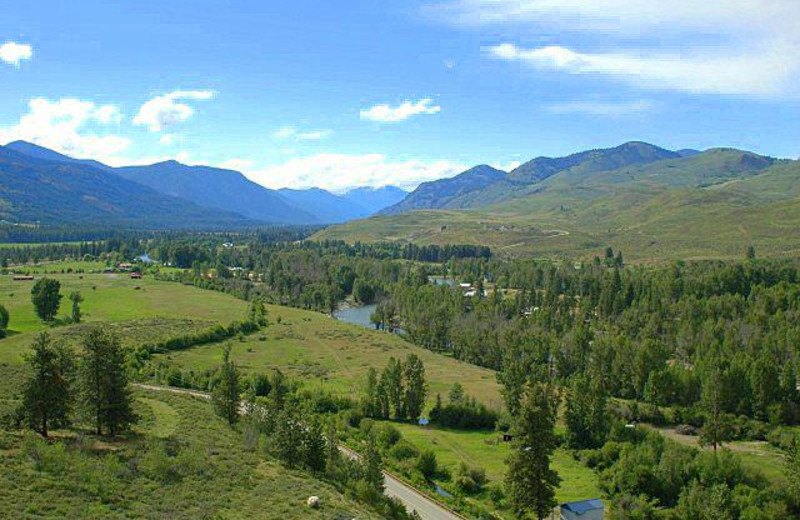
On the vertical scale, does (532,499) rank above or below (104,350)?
below

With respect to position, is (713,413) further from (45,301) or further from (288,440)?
(45,301)

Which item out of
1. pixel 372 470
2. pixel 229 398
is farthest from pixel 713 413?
pixel 229 398

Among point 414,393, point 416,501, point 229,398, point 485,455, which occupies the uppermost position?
point 229,398

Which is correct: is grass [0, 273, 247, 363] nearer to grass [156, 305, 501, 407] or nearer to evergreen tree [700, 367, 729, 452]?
grass [156, 305, 501, 407]

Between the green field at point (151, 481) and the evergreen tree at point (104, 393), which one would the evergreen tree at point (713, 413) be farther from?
the evergreen tree at point (104, 393)

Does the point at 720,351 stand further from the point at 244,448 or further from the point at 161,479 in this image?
the point at 161,479

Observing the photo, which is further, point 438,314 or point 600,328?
point 438,314

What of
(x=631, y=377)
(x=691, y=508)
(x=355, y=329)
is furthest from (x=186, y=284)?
(x=691, y=508)
